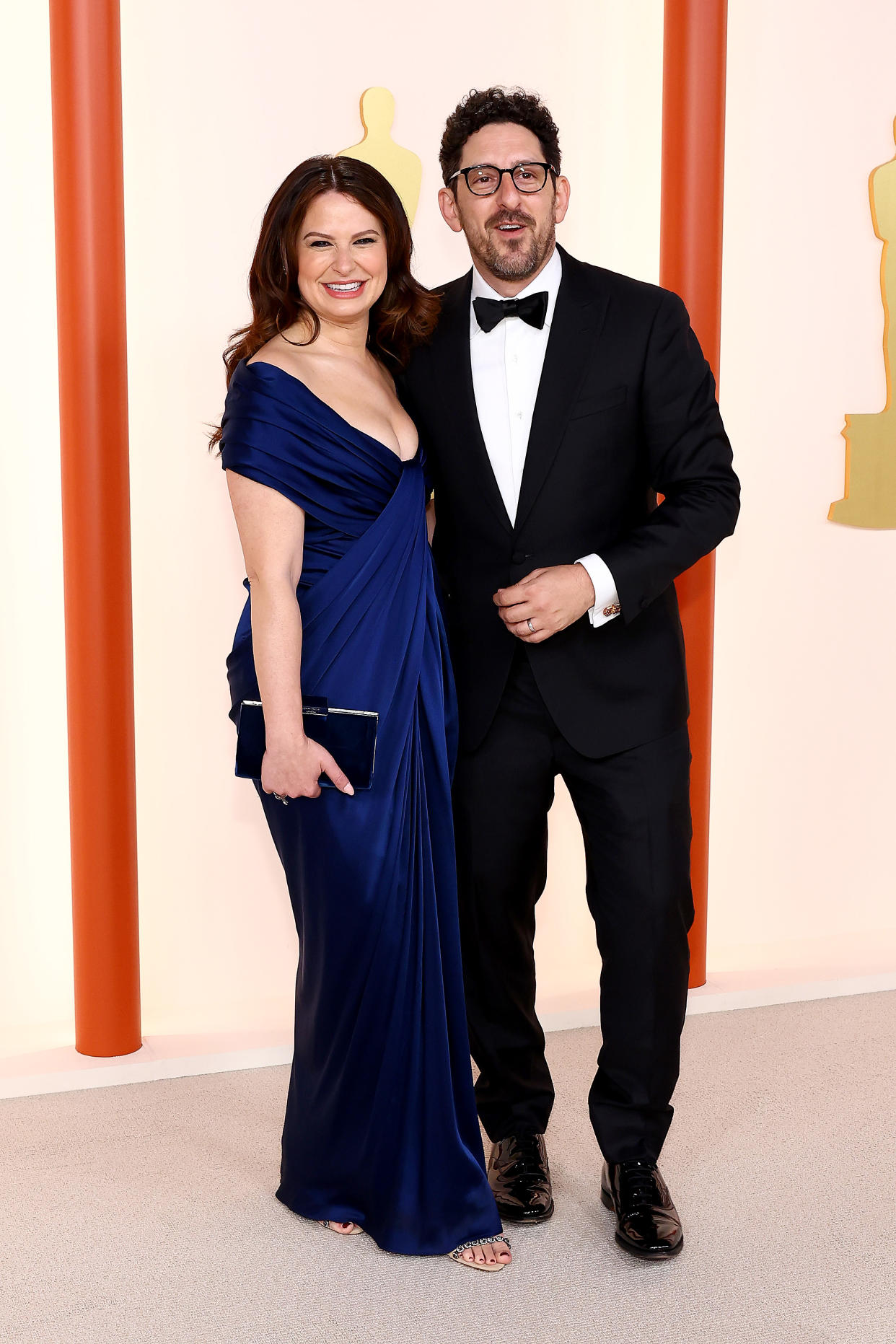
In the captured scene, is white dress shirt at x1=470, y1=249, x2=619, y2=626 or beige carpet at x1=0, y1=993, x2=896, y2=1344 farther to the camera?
white dress shirt at x1=470, y1=249, x2=619, y2=626

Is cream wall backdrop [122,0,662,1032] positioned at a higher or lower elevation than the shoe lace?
higher

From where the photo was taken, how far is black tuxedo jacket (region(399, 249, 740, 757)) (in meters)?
2.10

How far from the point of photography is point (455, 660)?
224 centimetres

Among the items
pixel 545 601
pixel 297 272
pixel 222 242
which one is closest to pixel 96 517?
pixel 222 242

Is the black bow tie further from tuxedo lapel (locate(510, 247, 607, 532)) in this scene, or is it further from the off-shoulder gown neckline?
the off-shoulder gown neckline

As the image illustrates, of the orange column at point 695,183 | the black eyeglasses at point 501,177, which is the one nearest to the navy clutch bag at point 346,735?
the black eyeglasses at point 501,177

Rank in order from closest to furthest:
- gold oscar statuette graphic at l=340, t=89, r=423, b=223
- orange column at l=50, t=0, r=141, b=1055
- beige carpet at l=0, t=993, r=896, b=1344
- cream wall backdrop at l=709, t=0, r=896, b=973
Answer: beige carpet at l=0, t=993, r=896, b=1344, orange column at l=50, t=0, r=141, b=1055, gold oscar statuette graphic at l=340, t=89, r=423, b=223, cream wall backdrop at l=709, t=0, r=896, b=973

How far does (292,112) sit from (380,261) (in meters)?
1.00

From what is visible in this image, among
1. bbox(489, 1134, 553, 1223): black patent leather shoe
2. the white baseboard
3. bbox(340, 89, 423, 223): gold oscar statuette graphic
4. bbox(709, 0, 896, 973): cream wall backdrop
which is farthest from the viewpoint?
bbox(709, 0, 896, 973): cream wall backdrop

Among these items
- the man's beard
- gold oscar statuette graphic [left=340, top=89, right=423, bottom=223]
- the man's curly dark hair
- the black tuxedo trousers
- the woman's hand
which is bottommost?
the black tuxedo trousers

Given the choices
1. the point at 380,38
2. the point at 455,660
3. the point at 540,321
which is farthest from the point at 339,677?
the point at 380,38

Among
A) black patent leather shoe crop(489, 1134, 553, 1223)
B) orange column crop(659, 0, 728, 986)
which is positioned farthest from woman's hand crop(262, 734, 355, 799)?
orange column crop(659, 0, 728, 986)

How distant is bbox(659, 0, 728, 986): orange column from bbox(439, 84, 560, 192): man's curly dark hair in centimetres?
87

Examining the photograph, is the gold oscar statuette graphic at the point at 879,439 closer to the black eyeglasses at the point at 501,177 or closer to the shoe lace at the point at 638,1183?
the black eyeglasses at the point at 501,177
